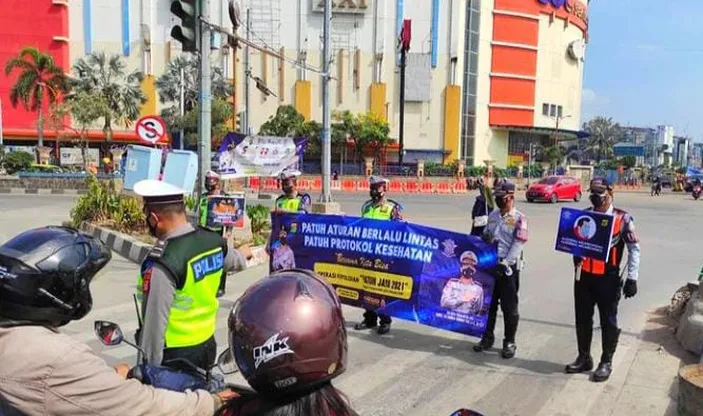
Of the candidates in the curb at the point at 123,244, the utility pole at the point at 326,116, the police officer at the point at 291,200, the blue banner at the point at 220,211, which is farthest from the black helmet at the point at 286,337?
the utility pole at the point at 326,116

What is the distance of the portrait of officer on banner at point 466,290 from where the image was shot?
5.94m

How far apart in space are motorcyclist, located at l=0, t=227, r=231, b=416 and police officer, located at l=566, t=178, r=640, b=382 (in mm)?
4298

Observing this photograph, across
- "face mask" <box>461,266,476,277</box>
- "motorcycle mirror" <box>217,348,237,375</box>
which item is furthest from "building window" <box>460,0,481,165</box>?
"motorcycle mirror" <box>217,348,237,375</box>

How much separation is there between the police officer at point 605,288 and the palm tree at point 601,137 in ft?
341

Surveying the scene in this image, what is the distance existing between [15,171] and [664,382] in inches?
1408

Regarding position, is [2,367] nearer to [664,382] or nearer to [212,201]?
[664,382]

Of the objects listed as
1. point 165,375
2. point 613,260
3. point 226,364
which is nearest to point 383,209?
point 613,260

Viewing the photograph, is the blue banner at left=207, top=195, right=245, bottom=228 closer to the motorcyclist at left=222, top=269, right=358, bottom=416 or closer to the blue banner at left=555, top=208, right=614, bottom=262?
the blue banner at left=555, top=208, right=614, bottom=262

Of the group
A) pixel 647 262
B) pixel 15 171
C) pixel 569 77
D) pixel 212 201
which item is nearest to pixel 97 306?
pixel 212 201

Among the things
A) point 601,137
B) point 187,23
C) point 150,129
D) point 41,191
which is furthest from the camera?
point 601,137

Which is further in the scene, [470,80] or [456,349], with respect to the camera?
[470,80]

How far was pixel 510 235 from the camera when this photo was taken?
5.82 m

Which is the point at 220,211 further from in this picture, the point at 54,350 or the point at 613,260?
the point at 54,350

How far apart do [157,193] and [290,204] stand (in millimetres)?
5113
